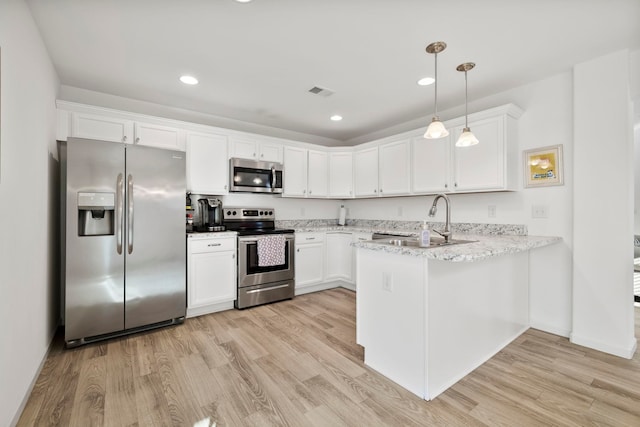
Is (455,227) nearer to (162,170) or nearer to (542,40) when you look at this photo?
(542,40)

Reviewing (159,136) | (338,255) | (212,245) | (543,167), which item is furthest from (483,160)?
(159,136)

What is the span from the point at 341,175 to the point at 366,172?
43 cm

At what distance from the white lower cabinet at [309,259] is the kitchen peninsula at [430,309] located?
1.84 meters

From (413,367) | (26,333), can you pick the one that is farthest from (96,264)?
(413,367)

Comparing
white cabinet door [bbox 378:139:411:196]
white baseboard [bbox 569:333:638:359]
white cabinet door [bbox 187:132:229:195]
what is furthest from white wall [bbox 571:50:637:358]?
white cabinet door [bbox 187:132:229:195]

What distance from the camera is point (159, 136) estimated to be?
3.24 meters

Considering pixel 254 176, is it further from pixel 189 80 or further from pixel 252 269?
pixel 189 80

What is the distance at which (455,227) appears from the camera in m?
3.63

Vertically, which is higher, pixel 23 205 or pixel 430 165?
pixel 430 165

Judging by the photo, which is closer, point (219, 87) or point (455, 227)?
point (219, 87)

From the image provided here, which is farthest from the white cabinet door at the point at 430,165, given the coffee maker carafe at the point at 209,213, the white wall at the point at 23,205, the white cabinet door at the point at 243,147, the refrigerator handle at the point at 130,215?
the white wall at the point at 23,205

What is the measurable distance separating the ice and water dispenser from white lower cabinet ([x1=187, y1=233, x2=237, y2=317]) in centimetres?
74

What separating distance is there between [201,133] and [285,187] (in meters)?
1.30

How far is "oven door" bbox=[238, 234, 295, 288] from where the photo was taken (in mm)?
3471
